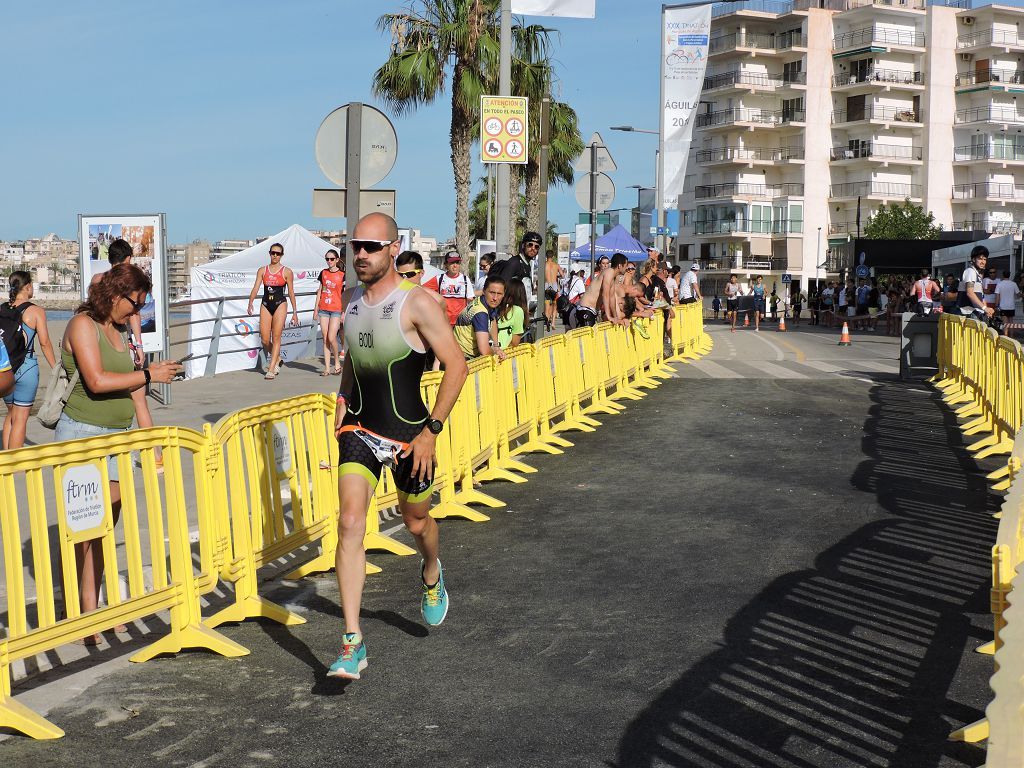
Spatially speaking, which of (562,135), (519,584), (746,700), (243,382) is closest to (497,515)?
(519,584)

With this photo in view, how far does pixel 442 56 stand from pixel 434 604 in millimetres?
31740

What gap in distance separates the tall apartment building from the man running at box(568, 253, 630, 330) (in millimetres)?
76182

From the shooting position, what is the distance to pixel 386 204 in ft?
31.6

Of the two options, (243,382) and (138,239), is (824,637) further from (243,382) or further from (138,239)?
(243,382)

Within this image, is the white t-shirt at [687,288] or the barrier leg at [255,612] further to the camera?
the white t-shirt at [687,288]

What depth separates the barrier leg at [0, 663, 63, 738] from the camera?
459cm

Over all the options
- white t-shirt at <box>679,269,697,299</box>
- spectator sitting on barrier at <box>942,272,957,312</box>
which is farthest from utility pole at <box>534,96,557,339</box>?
white t-shirt at <box>679,269,697,299</box>

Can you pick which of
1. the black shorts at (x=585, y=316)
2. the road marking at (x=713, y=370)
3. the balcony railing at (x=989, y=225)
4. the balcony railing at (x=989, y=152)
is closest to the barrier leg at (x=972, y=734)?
the black shorts at (x=585, y=316)

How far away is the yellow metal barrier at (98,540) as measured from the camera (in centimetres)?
485

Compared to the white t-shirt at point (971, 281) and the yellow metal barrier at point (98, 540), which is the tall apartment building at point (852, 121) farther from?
the yellow metal barrier at point (98, 540)

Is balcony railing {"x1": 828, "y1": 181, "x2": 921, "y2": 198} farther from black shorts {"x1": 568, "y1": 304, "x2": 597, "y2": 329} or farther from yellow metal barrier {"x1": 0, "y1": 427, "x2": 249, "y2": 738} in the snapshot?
yellow metal barrier {"x1": 0, "y1": 427, "x2": 249, "y2": 738}

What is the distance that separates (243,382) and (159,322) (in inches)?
179

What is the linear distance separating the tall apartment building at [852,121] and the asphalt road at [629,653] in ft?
281

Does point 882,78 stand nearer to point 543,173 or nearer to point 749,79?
point 749,79
